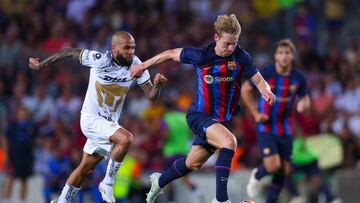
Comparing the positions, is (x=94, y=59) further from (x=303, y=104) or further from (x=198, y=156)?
(x=303, y=104)

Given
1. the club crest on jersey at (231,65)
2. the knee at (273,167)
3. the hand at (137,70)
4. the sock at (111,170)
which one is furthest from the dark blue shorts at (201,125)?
the knee at (273,167)

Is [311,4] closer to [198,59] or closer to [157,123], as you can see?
[157,123]

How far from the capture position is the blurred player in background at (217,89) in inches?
501

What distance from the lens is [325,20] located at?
77.2 ft

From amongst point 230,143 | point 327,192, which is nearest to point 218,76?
point 230,143

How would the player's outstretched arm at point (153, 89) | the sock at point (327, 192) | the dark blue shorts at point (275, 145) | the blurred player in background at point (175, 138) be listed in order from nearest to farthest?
the player's outstretched arm at point (153, 89), the dark blue shorts at point (275, 145), the sock at point (327, 192), the blurred player in background at point (175, 138)

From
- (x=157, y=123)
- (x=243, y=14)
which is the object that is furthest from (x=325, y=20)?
(x=157, y=123)

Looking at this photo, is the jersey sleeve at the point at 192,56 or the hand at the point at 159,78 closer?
the hand at the point at 159,78

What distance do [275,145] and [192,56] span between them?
10.4 ft

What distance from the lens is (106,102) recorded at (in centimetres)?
1352

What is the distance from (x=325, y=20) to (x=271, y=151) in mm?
8825

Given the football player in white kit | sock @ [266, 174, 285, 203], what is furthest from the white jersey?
sock @ [266, 174, 285, 203]

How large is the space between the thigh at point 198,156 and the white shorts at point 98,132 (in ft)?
3.45

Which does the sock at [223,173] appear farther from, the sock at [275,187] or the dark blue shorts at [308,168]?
the dark blue shorts at [308,168]
